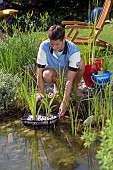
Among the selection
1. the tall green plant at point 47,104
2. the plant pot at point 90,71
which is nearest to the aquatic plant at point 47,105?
the tall green plant at point 47,104

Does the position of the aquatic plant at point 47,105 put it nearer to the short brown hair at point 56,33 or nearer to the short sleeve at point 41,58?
the short sleeve at point 41,58

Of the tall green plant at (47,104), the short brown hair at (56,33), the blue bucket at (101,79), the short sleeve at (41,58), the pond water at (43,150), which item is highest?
the short brown hair at (56,33)

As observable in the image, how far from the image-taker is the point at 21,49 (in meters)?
5.81

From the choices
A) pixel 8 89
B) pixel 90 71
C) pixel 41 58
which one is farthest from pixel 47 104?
pixel 90 71

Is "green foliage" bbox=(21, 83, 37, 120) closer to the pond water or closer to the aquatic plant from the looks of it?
the aquatic plant

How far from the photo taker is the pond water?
3830mm

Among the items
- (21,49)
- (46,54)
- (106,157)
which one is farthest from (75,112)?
(106,157)

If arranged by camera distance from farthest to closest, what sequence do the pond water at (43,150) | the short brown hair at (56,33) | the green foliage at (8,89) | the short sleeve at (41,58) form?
the green foliage at (8,89), the short sleeve at (41,58), the short brown hair at (56,33), the pond water at (43,150)

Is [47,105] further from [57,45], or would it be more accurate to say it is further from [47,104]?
[57,45]

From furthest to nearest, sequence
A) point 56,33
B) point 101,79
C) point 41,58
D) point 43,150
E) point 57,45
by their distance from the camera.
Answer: point 101,79 < point 41,58 < point 57,45 < point 56,33 < point 43,150

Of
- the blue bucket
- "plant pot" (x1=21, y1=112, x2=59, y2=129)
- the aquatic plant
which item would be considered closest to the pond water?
"plant pot" (x1=21, y1=112, x2=59, y2=129)

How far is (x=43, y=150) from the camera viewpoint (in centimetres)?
420

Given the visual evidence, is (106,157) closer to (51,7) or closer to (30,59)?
(30,59)

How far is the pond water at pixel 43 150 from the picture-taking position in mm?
3830
